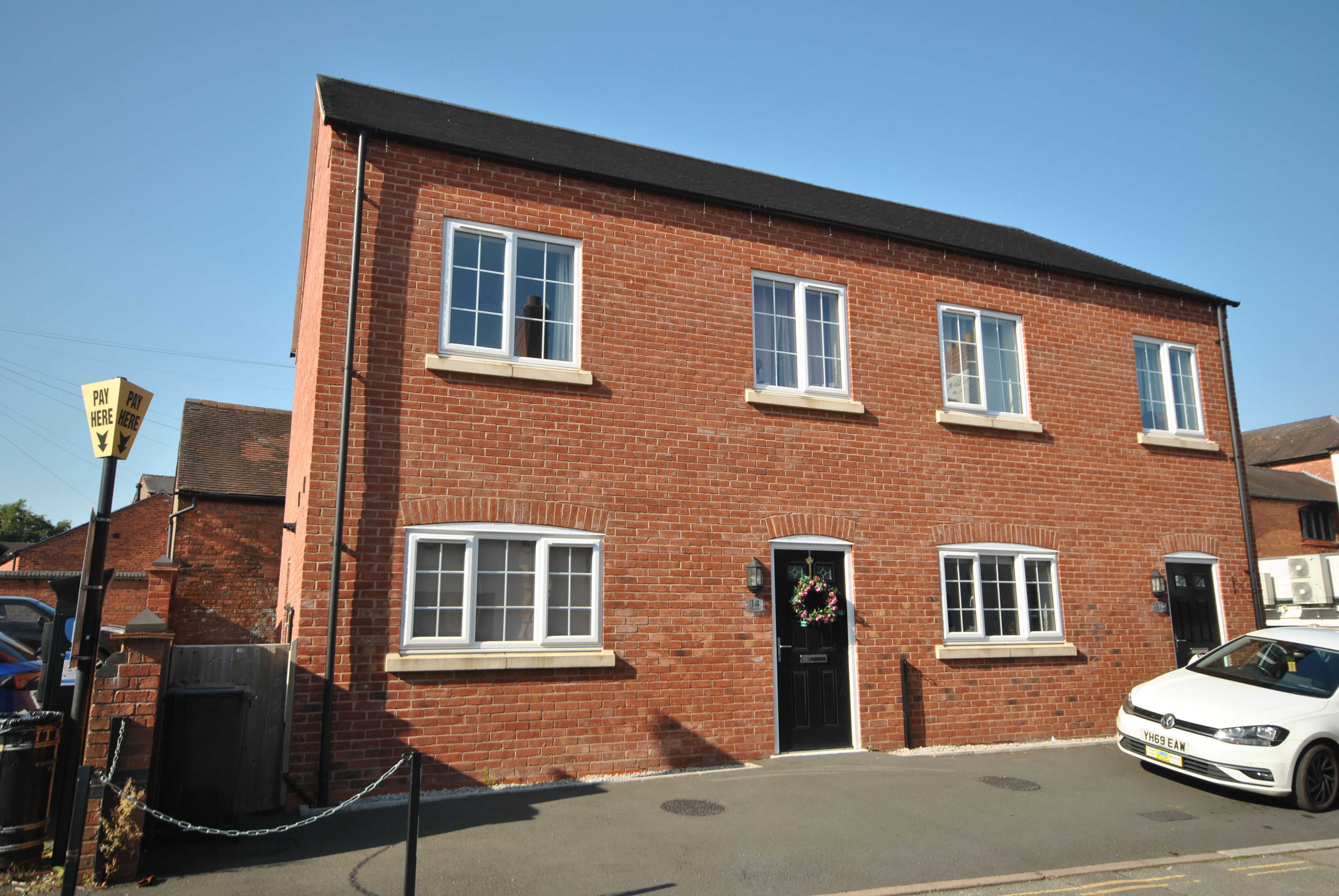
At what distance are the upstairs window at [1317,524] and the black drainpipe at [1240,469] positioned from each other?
2478 centimetres

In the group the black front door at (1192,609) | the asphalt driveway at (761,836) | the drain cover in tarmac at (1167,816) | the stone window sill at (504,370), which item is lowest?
the drain cover in tarmac at (1167,816)

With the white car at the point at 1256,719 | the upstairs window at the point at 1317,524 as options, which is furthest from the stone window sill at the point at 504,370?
the upstairs window at the point at 1317,524

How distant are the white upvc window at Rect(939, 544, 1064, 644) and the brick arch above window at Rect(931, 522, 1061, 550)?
6 cm

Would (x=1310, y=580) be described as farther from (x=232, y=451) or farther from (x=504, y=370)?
(x=232, y=451)

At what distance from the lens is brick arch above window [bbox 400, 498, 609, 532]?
8250mm

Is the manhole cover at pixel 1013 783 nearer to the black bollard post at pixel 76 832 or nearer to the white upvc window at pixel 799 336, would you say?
the white upvc window at pixel 799 336

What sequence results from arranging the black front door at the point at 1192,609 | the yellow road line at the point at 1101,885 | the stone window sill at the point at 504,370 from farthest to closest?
the black front door at the point at 1192,609
the stone window sill at the point at 504,370
the yellow road line at the point at 1101,885

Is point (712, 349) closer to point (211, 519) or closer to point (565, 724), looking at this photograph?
point (565, 724)

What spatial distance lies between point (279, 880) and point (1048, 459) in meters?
10.4

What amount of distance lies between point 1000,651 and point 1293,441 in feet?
123

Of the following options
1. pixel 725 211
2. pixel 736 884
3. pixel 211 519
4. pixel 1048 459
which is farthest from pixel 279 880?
pixel 211 519

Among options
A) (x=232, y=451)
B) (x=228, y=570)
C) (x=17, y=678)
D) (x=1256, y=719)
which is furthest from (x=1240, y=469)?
(x=232, y=451)

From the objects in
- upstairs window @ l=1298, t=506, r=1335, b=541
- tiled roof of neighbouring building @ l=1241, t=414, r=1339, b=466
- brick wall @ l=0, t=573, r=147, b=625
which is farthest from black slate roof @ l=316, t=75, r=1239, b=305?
tiled roof of neighbouring building @ l=1241, t=414, r=1339, b=466

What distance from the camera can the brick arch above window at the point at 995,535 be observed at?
1081 centimetres
